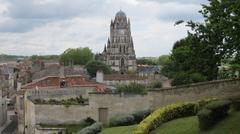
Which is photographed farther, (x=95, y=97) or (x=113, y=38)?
(x=113, y=38)

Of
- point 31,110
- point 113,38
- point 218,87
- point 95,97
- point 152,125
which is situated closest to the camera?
point 152,125

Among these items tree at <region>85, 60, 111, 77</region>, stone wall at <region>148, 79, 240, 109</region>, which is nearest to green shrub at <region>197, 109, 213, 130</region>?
stone wall at <region>148, 79, 240, 109</region>

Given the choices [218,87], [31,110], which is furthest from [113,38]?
[218,87]

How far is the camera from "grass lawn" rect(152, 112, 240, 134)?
23609 millimetres

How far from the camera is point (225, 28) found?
2252 centimetres

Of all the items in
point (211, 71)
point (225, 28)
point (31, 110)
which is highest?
point (225, 28)

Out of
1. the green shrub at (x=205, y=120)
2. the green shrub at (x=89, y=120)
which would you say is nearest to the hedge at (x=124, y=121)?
the green shrub at (x=89, y=120)

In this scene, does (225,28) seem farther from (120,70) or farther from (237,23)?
(120,70)

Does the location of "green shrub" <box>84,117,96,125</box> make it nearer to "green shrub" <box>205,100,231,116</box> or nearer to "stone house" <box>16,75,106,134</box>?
"stone house" <box>16,75,106,134</box>

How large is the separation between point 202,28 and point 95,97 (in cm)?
1667

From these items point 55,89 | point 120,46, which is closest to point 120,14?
point 120,46

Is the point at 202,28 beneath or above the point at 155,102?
above

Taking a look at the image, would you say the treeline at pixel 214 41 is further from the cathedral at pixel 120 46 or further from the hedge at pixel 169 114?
the cathedral at pixel 120 46

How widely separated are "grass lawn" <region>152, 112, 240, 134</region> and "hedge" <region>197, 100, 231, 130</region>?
0.82 feet
